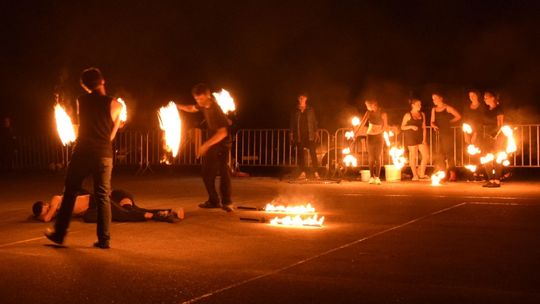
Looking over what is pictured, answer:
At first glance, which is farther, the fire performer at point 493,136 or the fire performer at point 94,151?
the fire performer at point 493,136

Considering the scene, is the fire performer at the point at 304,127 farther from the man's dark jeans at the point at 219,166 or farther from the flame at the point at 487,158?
the man's dark jeans at the point at 219,166

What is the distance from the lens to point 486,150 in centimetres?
1566

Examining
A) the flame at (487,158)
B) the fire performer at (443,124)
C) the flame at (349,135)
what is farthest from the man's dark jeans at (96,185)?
the fire performer at (443,124)

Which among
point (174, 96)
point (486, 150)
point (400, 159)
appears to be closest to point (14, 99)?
point (174, 96)

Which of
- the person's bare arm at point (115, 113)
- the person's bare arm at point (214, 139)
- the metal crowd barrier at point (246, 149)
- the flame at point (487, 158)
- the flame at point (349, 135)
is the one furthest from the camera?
the metal crowd barrier at point (246, 149)

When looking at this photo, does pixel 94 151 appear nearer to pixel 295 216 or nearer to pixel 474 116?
pixel 295 216

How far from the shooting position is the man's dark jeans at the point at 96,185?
7.39 metres

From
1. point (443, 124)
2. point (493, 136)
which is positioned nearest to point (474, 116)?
point (493, 136)

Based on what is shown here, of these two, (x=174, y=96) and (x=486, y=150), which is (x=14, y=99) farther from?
(x=486, y=150)

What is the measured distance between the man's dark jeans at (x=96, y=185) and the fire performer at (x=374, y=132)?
1029cm

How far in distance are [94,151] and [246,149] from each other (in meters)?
17.4

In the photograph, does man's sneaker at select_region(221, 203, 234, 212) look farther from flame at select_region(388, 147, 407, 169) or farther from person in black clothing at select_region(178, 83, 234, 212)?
flame at select_region(388, 147, 407, 169)

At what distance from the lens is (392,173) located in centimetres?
1839

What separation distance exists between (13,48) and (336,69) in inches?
667
